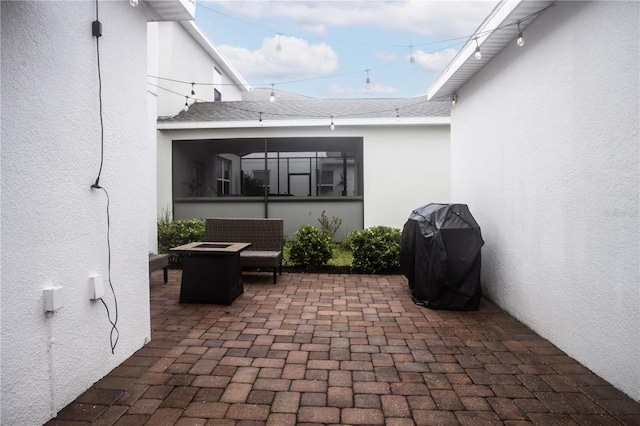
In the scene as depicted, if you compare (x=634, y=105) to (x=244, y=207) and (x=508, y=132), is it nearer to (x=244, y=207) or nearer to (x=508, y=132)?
(x=508, y=132)

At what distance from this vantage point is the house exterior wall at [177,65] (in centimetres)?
1009

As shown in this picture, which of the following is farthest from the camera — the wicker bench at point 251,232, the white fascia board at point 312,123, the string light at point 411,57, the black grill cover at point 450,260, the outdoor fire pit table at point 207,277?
the white fascia board at point 312,123

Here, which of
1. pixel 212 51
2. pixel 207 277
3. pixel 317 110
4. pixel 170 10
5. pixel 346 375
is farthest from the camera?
pixel 212 51

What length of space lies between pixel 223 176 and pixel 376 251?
824 centimetres

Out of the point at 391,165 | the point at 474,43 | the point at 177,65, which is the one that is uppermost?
the point at 177,65

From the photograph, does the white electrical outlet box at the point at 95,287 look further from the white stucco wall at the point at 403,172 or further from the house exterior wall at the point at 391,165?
the white stucco wall at the point at 403,172

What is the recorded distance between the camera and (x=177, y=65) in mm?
10805

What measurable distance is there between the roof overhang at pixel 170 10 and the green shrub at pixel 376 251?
4306 mm

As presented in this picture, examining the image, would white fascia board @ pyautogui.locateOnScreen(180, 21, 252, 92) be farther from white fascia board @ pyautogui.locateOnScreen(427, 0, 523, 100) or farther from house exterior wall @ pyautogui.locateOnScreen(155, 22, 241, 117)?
white fascia board @ pyautogui.locateOnScreen(427, 0, 523, 100)

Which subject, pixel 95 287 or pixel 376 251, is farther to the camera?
pixel 376 251

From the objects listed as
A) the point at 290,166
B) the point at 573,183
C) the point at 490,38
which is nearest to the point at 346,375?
the point at 573,183

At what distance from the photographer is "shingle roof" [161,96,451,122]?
9359mm

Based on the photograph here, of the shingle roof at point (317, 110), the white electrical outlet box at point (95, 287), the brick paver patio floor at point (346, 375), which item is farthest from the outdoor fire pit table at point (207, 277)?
the shingle roof at point (317, 110)

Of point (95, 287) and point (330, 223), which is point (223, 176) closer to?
point (330, 223)
